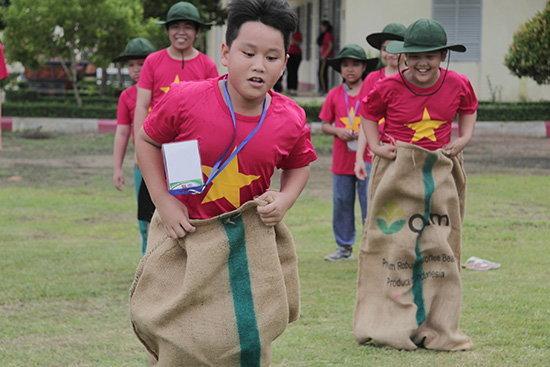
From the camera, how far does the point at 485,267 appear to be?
24.0 ft

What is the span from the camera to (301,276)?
7.16m

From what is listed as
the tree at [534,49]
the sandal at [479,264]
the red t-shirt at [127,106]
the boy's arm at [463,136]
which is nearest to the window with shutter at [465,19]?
the tree at [534,49]

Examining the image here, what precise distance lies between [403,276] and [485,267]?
2262mm

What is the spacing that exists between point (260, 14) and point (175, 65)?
3173 millimetres

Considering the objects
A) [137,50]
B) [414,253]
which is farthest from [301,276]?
[137,50]

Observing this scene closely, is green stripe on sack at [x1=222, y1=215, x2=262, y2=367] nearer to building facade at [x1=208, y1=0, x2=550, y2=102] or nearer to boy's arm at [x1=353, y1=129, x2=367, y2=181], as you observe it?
boy's arm at [x1=353, y1=129, x2=367, y2=181]

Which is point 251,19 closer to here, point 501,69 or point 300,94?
point 501,69

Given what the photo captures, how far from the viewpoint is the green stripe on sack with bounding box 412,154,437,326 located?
5141 mm

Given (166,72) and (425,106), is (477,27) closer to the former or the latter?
(166,72)

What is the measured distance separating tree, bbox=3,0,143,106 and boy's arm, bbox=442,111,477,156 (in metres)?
14.8

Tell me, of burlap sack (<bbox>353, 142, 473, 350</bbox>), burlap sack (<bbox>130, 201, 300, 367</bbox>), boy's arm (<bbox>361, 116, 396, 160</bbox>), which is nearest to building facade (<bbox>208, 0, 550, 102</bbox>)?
boy's arm (<bbox>361, 116, 396, 160</bbox>)

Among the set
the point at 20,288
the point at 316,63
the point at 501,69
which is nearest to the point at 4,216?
the point at 20,288

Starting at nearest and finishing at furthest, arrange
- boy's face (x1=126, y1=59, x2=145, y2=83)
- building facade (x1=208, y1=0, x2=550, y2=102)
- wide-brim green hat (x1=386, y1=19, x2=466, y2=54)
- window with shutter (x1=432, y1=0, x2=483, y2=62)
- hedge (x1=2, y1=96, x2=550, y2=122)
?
wide-brim green hat (x1=386, y1=19, x2=466, y2=54), boy's face (x1=126, y1=59, x2=145, y2=83), hedge (x1=2, y1=96, x2=550, y2=122), building facade (x1=208, y1=0, x2=550, y2=102), window with shutter (x1=432, y1=0, x2=483, y2=62)

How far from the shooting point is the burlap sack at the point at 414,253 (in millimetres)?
5160
